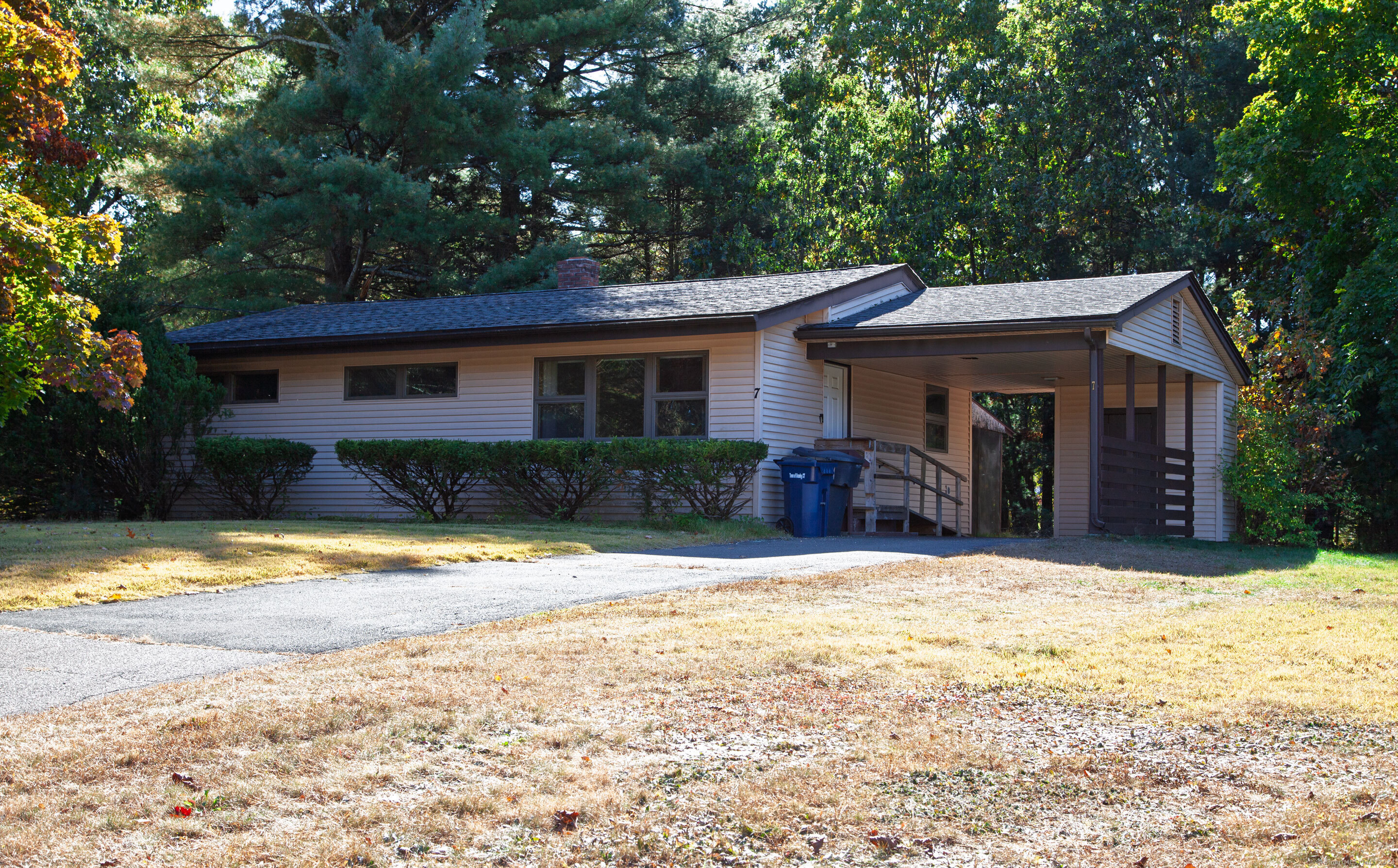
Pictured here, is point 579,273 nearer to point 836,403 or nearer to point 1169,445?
point 836,403

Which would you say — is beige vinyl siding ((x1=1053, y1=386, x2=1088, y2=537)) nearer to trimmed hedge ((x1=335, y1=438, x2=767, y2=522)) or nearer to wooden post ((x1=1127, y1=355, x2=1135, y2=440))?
wooden post ((x1=1127, y1=355, x2=1135, y2=440))

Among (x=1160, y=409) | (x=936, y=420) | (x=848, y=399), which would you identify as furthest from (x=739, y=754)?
(x=936, y=420)

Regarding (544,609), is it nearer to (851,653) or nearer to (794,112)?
(851,653)

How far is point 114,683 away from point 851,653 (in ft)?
10.4

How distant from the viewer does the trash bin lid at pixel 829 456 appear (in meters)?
15.6

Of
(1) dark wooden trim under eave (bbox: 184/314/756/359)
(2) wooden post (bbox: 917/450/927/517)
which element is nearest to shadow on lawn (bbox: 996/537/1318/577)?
(2) wooden post (bbox: 917/450/927/517)

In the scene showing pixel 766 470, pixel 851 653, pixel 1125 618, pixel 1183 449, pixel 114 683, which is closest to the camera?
pixel 114 683

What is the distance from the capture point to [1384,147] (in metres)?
21.0

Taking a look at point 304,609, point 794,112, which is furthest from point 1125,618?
point 794,112

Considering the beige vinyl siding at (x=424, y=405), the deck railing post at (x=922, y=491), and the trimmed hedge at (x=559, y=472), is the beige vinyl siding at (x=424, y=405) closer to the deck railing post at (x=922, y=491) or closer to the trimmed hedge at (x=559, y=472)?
the trimmed hedge at (x=559, y=472)

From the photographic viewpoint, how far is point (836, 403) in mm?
18219

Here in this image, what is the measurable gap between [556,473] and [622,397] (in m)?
1.57

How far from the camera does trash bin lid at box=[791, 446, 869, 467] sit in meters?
15.6

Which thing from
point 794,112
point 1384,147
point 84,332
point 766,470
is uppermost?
point 794,112
